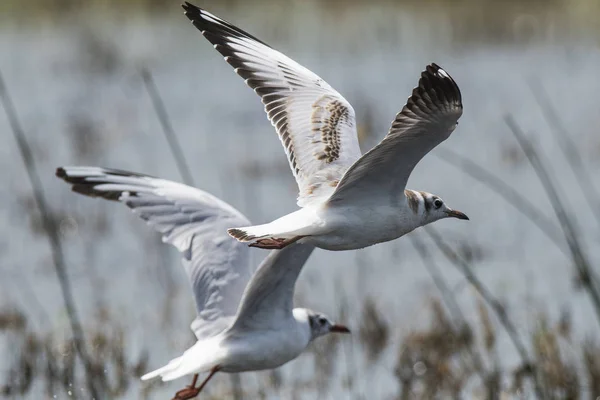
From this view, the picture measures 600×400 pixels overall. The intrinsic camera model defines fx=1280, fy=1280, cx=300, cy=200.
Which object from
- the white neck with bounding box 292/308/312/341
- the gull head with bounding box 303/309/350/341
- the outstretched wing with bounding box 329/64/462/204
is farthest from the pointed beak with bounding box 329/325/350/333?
the outstretched wing with bounding box 329/64/462/204

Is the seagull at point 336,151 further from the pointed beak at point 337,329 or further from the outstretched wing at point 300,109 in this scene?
the pointed beak at point 337,329

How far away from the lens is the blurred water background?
7.50 metres

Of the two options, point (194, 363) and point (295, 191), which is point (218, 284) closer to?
point (194, 363)

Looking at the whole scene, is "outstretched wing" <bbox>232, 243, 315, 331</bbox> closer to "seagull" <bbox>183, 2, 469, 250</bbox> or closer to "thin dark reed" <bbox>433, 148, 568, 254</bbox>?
"seagull" <bbox>183, 2, 469, 250</bbox>

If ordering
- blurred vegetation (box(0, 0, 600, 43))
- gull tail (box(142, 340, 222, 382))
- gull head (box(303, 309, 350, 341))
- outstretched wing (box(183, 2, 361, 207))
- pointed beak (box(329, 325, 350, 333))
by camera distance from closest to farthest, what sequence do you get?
1. outstretched wing (box(183, 2, 361, 207))
2. gull tail (box(142, 340, 222, 382))
3. gull head (box(303, 309, 350, 341))
4. pointed beak (box(329, 325, 350, 333))
5. blurred vegetation (box(0, 0, 600, 43))

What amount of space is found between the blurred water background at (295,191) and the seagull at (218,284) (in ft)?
0.76

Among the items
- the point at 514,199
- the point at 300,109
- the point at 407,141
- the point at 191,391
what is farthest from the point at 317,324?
the point at 514,199

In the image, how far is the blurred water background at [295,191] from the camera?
750 centimetres

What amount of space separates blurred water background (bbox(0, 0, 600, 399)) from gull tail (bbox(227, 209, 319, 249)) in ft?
2.23

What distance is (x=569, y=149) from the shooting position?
540cm

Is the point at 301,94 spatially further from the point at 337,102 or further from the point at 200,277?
the point at 200,277

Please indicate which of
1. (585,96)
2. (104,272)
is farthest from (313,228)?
(585,96)

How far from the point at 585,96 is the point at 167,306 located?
7.53m

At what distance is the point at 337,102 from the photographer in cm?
585
